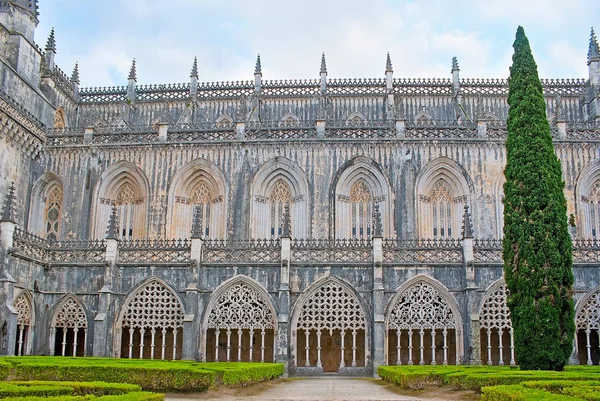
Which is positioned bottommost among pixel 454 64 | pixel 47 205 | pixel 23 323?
pixel 23 323

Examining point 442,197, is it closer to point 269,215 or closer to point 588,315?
point 269,215

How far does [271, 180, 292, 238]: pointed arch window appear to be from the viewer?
36750 mm

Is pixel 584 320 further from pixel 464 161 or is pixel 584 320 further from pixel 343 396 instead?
pixel 343 396

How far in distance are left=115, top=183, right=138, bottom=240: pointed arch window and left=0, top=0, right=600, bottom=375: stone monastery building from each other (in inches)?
5.0

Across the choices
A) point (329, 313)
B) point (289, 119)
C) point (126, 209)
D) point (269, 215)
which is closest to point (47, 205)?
point (126, 209)

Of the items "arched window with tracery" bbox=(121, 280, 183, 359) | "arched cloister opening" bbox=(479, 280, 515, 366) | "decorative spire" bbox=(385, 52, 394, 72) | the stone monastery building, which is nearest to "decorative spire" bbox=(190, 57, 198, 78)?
the stone monastery building

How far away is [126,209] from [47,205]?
180 inches

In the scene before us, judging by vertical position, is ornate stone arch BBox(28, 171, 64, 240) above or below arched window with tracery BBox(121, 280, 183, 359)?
above

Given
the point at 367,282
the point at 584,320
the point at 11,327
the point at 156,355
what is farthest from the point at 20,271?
the point at 584,320

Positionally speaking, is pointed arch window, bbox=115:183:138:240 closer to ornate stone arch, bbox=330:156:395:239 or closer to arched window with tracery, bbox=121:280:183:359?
arched window with tracery, bbox=121:280:183:359

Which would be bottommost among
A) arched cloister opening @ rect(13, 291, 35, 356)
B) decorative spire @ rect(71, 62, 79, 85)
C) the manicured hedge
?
the manicured hedge

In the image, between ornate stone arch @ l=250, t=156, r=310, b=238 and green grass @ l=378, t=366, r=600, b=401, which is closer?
green grass @ l=378, t=366, r=600, b=401

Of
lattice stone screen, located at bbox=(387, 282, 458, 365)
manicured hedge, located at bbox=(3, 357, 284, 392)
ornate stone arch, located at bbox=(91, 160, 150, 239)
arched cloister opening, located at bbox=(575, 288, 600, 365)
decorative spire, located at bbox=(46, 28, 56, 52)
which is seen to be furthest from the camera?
decorative spire, located at bbox=(46, 28, 56, 52)

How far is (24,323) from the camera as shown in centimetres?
2812
